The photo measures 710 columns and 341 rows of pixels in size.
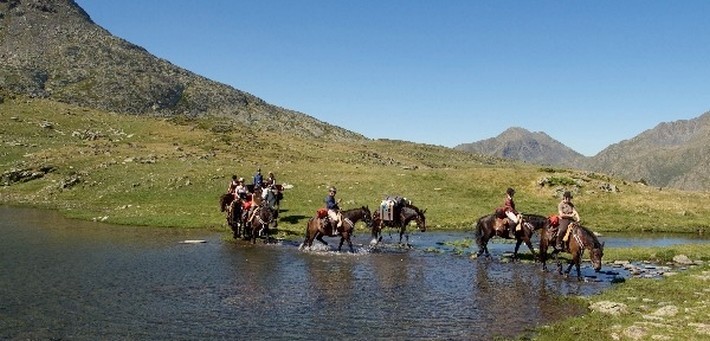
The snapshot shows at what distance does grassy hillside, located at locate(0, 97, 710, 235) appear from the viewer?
4750cm

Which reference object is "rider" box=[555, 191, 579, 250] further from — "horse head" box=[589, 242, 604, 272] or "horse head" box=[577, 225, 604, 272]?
"horse head" box=[589, 242, 604, 272]

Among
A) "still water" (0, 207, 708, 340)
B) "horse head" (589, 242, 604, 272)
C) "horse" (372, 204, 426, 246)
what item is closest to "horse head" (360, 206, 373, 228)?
"horse" (372, 204, 426, 246)

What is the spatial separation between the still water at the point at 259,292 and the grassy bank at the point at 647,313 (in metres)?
1.10

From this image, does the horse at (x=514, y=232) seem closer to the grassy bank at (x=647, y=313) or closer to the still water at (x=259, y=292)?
the still water at (x=259, y=292)

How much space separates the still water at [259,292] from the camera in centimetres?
1642

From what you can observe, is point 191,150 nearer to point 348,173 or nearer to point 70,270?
point 348,173

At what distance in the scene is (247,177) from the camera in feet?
198

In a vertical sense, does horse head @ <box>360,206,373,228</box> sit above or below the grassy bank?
above

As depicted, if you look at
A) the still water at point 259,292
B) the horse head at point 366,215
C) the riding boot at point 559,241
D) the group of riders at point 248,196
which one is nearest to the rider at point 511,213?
the still water at point 259,292

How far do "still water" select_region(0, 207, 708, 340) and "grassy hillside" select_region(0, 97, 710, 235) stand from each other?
11840 millimetres

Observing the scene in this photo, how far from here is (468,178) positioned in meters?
62.5

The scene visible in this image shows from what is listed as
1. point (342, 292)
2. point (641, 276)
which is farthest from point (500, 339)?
point (641, 276)

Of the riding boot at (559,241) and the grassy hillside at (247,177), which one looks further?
the grassy hillside at (247,177)

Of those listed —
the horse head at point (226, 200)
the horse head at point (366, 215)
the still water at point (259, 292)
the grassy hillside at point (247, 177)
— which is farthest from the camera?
the grassy hillside at point (247, 177)
